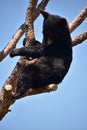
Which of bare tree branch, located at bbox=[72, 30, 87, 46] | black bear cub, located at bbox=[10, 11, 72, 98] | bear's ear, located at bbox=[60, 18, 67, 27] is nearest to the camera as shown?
black bear cub, located at bbox=[10, 11, 72, 98]

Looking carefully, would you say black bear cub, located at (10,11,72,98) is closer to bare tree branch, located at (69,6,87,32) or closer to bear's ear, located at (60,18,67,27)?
bear's ear, located at (60,18,67,27)

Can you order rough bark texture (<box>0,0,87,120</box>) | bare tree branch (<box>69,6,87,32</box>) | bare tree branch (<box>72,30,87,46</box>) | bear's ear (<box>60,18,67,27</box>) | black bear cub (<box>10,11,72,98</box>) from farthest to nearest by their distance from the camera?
bare tree branch (<box>69,6,87,32</box>) → bare tree branch (<box>72,30,87,46</box>) → bear's ear (<box>60,18,67,27</box>) → black bear cub (<box>10,11,72,98</box>) → rough bark texture (<box>0,0,87,120</box>)

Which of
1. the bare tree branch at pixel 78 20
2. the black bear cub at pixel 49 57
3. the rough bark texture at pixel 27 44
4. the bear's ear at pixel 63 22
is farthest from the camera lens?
the bare tree branch at pixel 78 20

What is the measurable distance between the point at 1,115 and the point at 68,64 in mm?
1570

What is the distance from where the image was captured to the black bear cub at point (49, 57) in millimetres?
4934

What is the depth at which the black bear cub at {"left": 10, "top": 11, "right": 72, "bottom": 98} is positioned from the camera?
4934 mm

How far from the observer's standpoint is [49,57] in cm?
534

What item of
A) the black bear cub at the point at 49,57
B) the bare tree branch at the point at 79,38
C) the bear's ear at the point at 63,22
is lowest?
the bare tree branch at the point at 79,38

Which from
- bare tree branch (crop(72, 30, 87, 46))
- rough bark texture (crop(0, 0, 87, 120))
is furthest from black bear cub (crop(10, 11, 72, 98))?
bare tree branch (crop(72, 30, 87, 46))

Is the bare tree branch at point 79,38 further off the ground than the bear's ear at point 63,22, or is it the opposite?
the bear's ear at point 63,22

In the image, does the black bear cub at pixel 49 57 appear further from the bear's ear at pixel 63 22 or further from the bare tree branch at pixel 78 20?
the bare tree branch at pixel 78 20

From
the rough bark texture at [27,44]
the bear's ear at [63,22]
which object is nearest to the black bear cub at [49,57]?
the bear's ear at [63,22]

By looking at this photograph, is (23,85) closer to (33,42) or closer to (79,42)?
(33,42)

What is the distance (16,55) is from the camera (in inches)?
204
